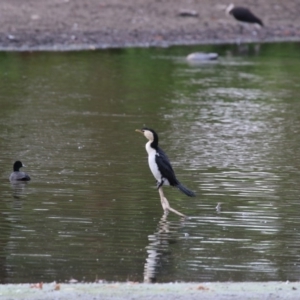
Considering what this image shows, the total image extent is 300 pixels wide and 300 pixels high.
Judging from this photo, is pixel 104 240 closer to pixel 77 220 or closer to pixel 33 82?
pixel 77 220

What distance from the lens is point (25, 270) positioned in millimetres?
8586

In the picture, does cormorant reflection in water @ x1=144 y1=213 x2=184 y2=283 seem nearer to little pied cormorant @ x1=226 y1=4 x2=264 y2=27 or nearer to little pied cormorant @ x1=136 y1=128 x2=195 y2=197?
little pied cormorant @ x1=136 y1=128 x2=195 y2=197

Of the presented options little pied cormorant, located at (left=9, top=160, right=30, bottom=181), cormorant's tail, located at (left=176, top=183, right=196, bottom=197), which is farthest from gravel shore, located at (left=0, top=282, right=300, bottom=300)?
little pied cormorant, located at (left=9, top=160, right=30, bottom=181)

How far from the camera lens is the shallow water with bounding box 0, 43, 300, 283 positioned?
29.6ft

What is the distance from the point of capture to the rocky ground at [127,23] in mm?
28031

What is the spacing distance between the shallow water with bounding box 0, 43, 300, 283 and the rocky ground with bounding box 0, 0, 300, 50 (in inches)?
107

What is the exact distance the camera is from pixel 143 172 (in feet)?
43.4

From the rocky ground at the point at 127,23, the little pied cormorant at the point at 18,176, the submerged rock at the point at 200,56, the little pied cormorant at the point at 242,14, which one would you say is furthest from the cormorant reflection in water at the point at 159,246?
the little pied cormorant at the point at 242,14

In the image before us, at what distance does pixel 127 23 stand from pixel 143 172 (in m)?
17.7

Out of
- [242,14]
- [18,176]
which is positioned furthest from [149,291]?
[242,14]

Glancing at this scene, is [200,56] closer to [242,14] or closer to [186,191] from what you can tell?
[242,14]

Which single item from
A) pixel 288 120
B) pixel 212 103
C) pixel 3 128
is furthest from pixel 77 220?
pixel 212 103

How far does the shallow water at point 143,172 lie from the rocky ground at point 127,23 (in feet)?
8.93

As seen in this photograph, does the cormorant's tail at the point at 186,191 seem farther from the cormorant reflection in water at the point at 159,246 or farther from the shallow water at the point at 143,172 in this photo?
the cormorant reflection in water at the point at 159,246
